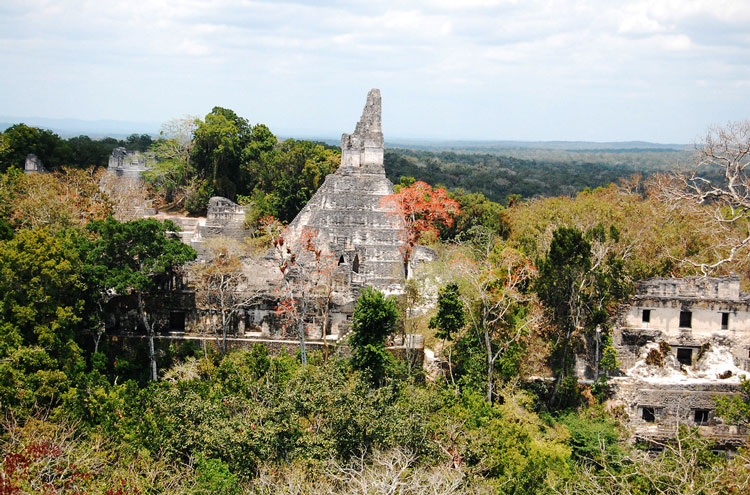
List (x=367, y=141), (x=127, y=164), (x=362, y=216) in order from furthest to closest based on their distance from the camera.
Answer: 1. (x=127, y=164)
2. (x=367, y=141)
3. (x=362, y=216)

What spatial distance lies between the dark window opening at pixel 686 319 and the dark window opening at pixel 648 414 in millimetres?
3188

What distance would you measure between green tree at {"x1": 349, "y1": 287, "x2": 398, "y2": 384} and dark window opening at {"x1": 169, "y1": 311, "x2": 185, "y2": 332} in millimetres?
6677

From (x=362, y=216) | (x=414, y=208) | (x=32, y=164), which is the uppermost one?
(x=32, y=164)

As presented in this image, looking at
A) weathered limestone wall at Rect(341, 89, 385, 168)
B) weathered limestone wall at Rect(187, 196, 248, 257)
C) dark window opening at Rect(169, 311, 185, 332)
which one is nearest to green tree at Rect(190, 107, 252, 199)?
weathered limestone wall at Rect(187, 196, 248, 257)

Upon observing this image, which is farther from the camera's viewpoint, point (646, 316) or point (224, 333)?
point (646, 316)

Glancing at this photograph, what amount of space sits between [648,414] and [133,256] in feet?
57.3

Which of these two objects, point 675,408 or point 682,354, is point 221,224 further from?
point 675,408

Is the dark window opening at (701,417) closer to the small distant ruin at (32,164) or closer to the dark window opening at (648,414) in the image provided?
the dark window opening at (648,414)

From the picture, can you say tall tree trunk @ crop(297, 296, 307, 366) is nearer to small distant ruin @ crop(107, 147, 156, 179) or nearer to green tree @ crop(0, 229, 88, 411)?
green tree @ crop(0, 229, 88, 411)

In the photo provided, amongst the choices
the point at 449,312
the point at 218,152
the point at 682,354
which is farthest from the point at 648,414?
the point at 218,152

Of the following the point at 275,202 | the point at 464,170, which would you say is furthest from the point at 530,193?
the point at 275,202

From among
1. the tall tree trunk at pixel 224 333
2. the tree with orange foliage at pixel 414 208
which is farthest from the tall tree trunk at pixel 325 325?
the tree with orange foliage at pixel 414 208

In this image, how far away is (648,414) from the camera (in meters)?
20.8

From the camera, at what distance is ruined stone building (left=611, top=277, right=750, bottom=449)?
20359 mm
